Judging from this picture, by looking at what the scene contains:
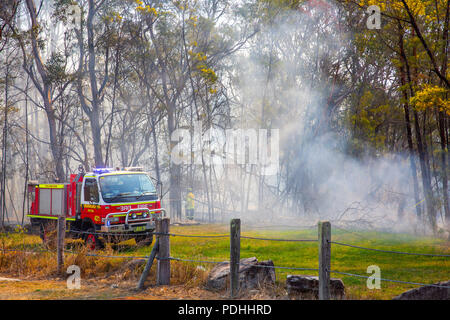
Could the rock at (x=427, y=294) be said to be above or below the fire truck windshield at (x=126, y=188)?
below

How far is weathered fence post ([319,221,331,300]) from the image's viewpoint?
6.12 metres

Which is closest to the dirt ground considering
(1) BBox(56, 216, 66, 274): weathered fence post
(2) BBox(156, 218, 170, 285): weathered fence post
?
(2) BBox(156, 218, 170, 285): weathered fence post

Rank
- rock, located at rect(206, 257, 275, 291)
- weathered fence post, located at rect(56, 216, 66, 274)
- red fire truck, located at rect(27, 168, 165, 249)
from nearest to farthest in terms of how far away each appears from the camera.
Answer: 1. rock, located at rect(206, 257, 275, 291)
2. weathered fence post, located at rect(56, 216, 66, 274)
3. red fire truck, located at rect(27, 168, 165, 249)

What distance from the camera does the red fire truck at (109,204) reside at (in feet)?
43.4

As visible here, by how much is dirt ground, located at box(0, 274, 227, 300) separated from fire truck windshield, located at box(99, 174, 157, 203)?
472cm

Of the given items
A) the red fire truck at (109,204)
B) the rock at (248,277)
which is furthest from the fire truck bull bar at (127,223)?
the rock at (248,277)

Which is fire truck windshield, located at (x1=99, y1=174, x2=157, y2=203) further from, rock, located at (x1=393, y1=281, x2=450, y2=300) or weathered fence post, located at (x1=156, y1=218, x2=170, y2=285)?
rock, located at (x1=393, y1=281, x2=450, y2=300)

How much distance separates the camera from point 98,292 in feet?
26.1

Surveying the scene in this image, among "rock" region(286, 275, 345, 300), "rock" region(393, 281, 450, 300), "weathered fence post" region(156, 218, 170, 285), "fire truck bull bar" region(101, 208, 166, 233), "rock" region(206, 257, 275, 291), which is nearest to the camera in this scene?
"rock" region(393, 281, 450, 300)

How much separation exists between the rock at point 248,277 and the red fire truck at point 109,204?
16.7 ft

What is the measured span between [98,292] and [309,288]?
353 cm

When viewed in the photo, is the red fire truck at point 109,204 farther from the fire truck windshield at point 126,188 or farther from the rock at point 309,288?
the rock at point 309,288
